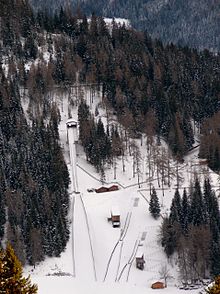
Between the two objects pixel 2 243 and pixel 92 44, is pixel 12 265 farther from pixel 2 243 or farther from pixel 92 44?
pixel 92 44

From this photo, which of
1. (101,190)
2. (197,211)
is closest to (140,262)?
(197,211)

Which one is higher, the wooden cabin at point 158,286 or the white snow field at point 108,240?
the white snow field at point 108,240

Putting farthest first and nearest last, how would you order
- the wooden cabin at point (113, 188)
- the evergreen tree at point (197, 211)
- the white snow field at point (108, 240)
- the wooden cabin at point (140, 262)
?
the wooden cabin at point (113, 188)
the evergreen tree at point (197, 211)
the wooden cabin at point (140, 262)
the white snow field at point (108, 240)

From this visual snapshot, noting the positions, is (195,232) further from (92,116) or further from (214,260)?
(92,116)

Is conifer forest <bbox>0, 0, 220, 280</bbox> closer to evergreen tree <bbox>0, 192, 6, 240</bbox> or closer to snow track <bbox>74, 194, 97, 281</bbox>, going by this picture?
evergreen tree <bbox>0, 192, 6, 240</bbox>

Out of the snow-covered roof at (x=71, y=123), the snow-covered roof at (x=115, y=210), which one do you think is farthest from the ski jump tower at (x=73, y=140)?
the snow-covered roof at (x=115, y=210)

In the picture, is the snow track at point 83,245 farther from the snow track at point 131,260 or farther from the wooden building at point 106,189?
the wooden building at point 106,189

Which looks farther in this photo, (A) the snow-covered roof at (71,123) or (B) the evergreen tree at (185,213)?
(A) the snow-covered roof at (71,123)
